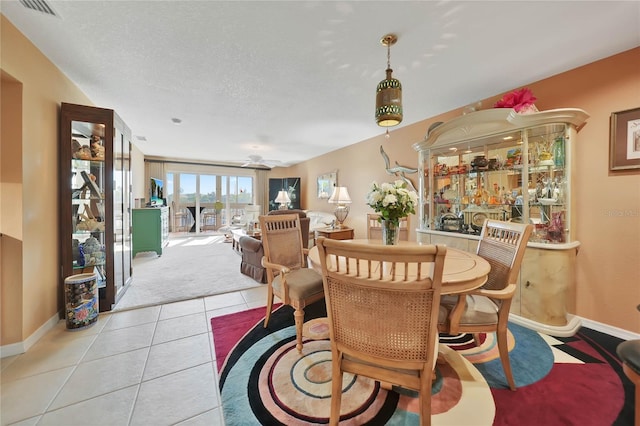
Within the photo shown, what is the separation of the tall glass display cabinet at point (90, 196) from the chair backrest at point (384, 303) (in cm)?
278

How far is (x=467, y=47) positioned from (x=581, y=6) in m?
0.65

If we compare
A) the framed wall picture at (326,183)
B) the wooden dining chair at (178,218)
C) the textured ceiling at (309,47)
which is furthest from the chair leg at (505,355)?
the wooden dining chair at (178,218)

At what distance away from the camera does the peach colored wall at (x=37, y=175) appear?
1.83 m

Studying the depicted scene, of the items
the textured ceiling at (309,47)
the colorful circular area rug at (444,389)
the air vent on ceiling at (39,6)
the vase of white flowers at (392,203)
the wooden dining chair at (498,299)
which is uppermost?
the textured ceiling at (309,47)

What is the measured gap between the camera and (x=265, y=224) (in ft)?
7.25

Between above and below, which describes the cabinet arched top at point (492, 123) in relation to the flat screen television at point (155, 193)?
above

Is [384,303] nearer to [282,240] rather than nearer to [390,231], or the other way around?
[390,231]

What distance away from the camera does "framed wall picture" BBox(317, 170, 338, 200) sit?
19.1 feet

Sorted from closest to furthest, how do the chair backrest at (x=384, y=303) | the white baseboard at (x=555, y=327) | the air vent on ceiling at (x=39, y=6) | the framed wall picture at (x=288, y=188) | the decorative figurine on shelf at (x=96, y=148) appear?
the chair backrest at (x=384, y=303)
the air vent on ceiling at (x=39, y=6)
the white baseboard at (x=555, y=327)
the decorative figurine on shelf at (x=96, y=148)
the framed wall picture at (x=288, y=188)

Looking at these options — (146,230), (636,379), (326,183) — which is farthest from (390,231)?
(146,230)

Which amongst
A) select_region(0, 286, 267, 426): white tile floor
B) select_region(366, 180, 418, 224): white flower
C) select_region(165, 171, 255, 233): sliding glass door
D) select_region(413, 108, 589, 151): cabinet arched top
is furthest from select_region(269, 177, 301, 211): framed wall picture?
select_region(366, 180, 418, 224): white flower

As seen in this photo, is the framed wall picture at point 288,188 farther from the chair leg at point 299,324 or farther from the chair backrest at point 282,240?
the chair leg at point 299,324

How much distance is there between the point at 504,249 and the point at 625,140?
5.35 ft

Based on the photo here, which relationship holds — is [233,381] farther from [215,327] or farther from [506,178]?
[506,178]
